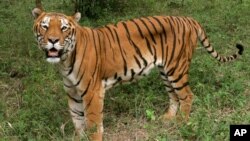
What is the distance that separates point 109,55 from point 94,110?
1.95 ft

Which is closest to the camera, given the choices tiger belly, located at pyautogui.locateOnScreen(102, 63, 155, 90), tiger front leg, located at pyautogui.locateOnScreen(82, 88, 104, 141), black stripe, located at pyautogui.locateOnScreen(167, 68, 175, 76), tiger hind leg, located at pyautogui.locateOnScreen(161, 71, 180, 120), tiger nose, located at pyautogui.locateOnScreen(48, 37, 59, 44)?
tiger nose, located at pyautogui.locateOnScreen(48, 37, 59, 44)

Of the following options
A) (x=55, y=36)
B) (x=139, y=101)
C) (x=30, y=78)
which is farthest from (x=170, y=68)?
(x=30, y=78)

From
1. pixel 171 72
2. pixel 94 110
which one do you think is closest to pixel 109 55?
pixel 94 110

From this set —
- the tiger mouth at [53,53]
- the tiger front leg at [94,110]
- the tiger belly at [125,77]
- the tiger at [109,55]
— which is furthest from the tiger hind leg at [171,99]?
the tiger mouth at [53,53]

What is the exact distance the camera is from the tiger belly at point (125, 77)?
5285mm

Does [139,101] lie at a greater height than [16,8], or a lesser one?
lesser

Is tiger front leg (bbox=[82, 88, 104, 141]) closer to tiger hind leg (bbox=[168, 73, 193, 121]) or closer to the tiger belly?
the tiger belly

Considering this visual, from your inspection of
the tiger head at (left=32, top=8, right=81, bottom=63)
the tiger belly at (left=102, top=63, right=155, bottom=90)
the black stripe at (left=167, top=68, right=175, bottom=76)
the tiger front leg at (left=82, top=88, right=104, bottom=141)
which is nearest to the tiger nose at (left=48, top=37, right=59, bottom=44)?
the tiger head at (left=32, top=8, right=81, bottom=63)

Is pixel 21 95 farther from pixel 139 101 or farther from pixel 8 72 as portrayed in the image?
pixel 139 101

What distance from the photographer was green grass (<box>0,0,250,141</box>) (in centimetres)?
483

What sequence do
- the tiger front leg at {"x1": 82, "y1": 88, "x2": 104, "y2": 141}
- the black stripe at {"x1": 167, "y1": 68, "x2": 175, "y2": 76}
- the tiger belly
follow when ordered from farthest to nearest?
the black stripe at {"x1": 167, "y1": 68, "x2": 175, "y2": 76} → the tiger belly → the tiger front leg at {"x1": 82, "y1": 88, "x2": 104, "y2": 141}

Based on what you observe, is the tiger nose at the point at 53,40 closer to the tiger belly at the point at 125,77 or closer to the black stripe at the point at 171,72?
the tiger belly at the point at 125,77

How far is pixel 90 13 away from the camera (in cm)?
884

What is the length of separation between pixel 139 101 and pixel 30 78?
152 cm
